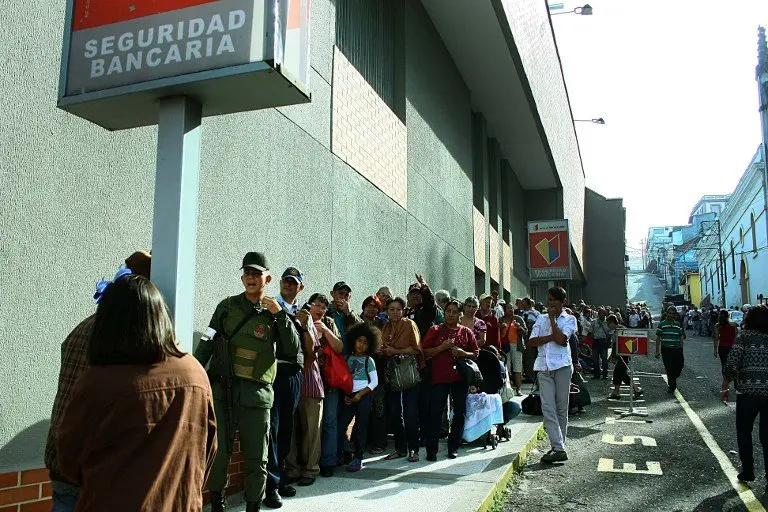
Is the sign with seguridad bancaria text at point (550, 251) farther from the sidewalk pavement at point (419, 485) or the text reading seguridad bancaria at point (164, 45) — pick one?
the text reading seguridad bancaria at point (164, 45)

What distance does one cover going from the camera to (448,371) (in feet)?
22.2

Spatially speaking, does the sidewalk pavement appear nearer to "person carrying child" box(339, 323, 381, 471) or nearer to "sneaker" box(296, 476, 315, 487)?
"sneaker" box(296, 476, 315, 487)

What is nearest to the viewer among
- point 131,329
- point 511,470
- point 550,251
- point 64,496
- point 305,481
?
point 131,329

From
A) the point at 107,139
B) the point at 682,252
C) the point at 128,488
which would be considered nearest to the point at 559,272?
the point at 107,139

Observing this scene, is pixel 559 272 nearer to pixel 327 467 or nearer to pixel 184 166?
pixel 327 467

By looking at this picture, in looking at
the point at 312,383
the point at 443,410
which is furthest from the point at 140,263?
the point at 443,410

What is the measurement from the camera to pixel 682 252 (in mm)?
96625

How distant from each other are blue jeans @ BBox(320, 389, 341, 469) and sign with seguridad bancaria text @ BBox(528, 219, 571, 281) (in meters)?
14.8

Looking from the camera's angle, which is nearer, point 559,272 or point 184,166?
point 184,166

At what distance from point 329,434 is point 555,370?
8.98ft

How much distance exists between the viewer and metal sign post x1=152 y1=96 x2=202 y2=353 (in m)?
2.76

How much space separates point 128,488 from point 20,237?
238 cm

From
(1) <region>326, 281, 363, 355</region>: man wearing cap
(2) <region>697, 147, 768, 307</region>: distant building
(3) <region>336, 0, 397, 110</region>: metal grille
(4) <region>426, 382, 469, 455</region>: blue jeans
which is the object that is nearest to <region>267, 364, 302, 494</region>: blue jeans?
(1) <region>326, 281, 363, 355</region>: man wearing cap

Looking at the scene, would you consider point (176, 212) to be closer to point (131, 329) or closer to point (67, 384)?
point (131, 329)
